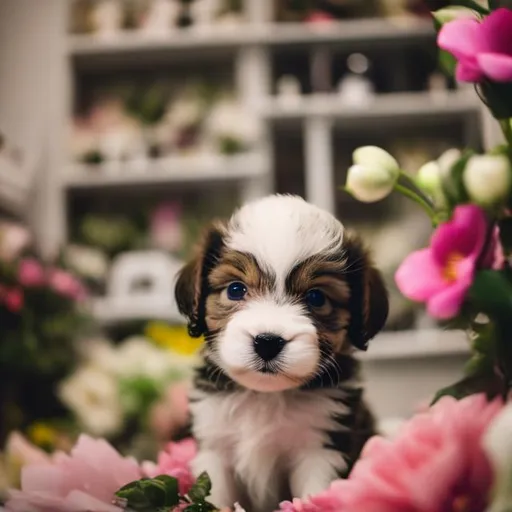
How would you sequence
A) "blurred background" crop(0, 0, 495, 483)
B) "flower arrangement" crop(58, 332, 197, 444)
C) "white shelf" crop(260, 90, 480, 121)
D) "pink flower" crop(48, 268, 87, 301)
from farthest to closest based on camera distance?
"white shelf" crop(260, 90, 480, 121) < "blurred background" crop(0, 0, 495, 483) < "pink flower" crop(48, 268, 87, 301) < "flower arrangement" crop(58, 332, 197, 444)

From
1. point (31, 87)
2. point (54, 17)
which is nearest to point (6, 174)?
Answer: point (31, 87)

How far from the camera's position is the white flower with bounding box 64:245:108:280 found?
1.70 meters

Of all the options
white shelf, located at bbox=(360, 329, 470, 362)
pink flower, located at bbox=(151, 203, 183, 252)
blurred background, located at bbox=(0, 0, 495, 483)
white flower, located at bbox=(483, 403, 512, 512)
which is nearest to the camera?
white flower, located at bbox=(483, 403, 512, 512)

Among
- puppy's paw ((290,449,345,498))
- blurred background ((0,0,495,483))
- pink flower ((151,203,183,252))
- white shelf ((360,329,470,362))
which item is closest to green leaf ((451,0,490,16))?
puppy's paw ((290,449,345,498))

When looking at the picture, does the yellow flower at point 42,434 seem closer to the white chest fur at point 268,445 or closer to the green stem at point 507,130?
the white chest fur at point 268,445

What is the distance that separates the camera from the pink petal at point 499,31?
1.16ft

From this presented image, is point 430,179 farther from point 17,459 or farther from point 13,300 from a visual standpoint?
point 13,300

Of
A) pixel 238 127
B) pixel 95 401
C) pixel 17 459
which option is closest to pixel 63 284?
pixel 95 401

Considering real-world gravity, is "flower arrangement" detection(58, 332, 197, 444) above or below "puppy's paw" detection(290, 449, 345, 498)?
below

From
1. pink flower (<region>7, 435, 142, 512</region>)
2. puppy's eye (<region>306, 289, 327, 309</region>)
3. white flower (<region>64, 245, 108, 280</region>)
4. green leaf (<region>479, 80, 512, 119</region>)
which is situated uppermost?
green leaf (<region>479, 80, 512, 119</region>)

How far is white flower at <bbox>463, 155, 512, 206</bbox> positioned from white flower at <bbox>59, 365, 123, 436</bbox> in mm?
662

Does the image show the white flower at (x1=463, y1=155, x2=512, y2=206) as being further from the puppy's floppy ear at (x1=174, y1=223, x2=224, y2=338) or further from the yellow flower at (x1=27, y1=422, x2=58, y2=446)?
the yellow flower at (x1=27, y1=422, x2=58, y2=446)

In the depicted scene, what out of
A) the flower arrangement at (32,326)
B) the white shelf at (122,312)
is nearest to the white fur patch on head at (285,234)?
the flower arrangement at (32,326)

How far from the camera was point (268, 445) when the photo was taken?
47 centimetres
